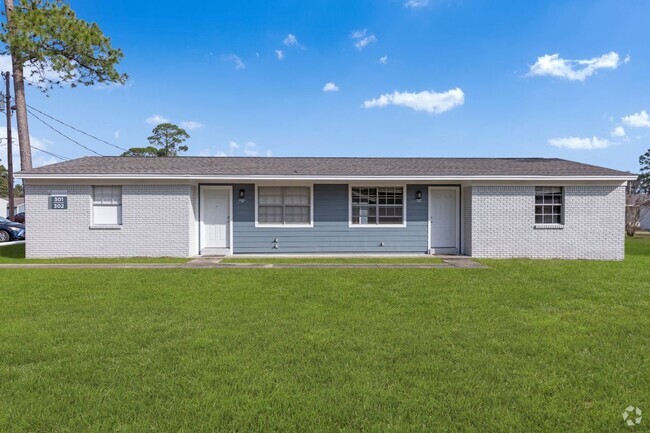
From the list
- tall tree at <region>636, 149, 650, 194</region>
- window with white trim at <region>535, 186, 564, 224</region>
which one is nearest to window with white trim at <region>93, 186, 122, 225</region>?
window with white trim at <region>535, 186, 564, 224</region>

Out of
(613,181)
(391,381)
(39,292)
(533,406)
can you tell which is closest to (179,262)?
(39,292)

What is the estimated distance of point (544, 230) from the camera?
12273 millimetres

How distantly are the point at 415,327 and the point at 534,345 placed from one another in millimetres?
1323

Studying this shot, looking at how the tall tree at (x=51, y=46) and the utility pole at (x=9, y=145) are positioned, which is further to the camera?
the utility pole at (x=9, y=145)

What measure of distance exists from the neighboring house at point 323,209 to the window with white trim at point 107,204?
3 cm

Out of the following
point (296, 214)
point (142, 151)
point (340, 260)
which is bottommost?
point (340, 260)

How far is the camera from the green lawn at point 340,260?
35.9ft

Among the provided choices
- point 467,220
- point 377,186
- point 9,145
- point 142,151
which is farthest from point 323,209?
point 142,151

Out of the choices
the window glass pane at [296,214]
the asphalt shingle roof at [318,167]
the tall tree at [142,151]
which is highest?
the tall tree at [142,151]

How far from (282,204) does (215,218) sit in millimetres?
2300

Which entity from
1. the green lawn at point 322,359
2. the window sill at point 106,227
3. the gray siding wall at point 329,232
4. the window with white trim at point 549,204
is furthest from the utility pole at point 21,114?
the window with white trim at point 549,204

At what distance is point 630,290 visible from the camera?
23.6 feet

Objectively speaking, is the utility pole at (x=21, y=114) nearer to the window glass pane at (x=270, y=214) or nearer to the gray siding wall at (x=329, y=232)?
the gray siding wall at (x=329, y=232)

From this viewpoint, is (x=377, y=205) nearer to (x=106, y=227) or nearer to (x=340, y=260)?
(x=340, y=260)
